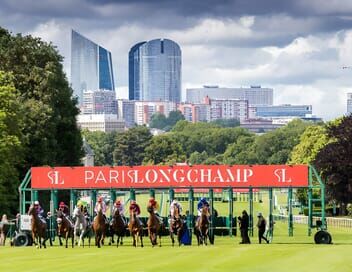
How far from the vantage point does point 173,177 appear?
190ft

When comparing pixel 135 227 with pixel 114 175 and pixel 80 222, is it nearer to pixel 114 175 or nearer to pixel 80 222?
pixel 80 222

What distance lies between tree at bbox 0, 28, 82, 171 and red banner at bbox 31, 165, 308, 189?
24277mm

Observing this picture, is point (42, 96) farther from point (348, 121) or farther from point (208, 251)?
point (208, 251)

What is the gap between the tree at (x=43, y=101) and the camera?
83.9 metres

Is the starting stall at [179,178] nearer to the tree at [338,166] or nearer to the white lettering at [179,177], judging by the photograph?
the white lettering at [179,177]

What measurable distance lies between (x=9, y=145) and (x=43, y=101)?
1295 centimetres

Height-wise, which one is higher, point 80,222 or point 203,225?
point 80,222

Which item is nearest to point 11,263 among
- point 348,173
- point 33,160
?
point 33,160

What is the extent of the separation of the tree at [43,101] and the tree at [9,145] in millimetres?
3183

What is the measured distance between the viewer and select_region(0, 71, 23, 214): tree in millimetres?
74250

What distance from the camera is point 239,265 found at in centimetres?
3559

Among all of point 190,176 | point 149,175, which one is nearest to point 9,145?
point 149,175

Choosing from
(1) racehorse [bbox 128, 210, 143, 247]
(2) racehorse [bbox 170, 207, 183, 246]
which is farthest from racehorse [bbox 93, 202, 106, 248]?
(2) racehorse [bbox 170, 207, 183, 246]

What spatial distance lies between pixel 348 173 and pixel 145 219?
34.4 metres
